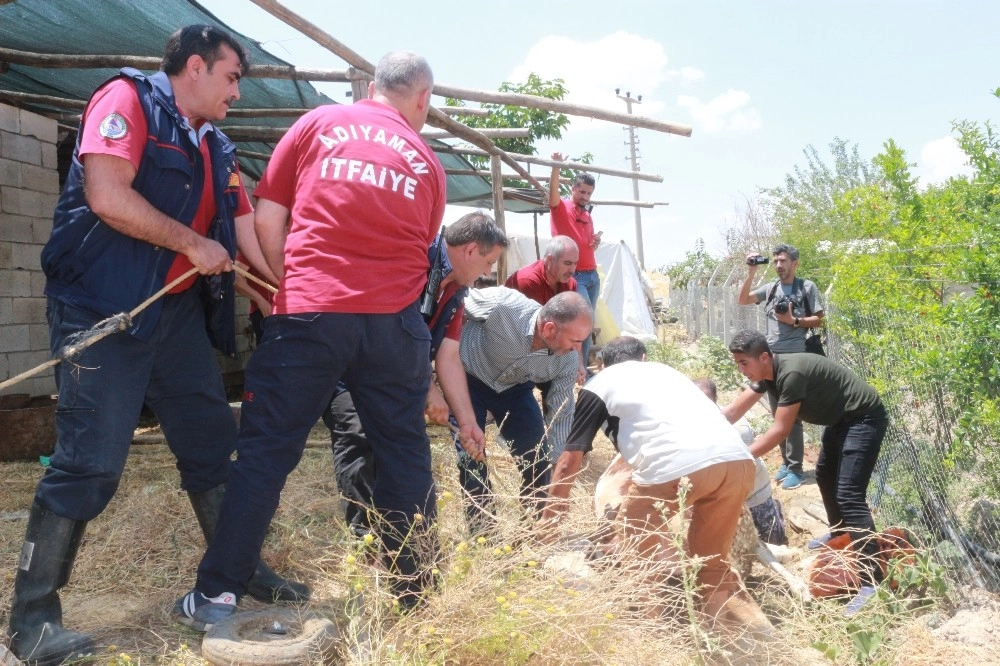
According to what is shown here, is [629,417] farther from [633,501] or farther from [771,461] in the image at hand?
[771,461]

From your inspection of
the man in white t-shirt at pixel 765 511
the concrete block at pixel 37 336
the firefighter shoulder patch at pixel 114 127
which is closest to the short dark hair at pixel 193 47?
the firefighter shoulder patch at pixel 114 127

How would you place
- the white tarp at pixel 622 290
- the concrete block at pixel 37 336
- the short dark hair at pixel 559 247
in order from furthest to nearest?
the white tarp at pixel 622 290
the concrete block at pixel 37 336
the short dark hair at pixel 559 247

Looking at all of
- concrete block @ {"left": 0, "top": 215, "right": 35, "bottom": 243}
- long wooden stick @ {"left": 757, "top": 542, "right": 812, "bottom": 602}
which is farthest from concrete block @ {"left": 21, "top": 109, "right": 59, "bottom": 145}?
long wooden stick @ {"left": 757, "top": 542, "right": 812, "bottom": 602}

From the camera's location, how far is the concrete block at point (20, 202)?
5500 mm

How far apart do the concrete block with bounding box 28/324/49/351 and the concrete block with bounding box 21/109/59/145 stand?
127 cm

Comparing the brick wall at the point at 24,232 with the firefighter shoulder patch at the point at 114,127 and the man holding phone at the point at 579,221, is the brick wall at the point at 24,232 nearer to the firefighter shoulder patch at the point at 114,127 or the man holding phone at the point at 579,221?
the firefighter shoulder patch at the point at 114,127

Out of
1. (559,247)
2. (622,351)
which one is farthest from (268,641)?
(559,247)

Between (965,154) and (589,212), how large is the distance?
366 cm

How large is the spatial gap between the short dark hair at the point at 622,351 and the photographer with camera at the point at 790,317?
2.68m

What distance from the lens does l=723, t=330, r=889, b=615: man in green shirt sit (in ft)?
14.2

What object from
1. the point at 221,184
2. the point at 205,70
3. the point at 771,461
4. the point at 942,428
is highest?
the point at 205,70

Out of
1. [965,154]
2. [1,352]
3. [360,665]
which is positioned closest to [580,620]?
[360,665]

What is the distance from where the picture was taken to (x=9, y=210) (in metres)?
5.55

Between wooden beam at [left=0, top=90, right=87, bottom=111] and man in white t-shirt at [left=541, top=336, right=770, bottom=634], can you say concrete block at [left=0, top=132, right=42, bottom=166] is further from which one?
man in white t-shirt at [left=541, top=336, right=770, bottom=634]
